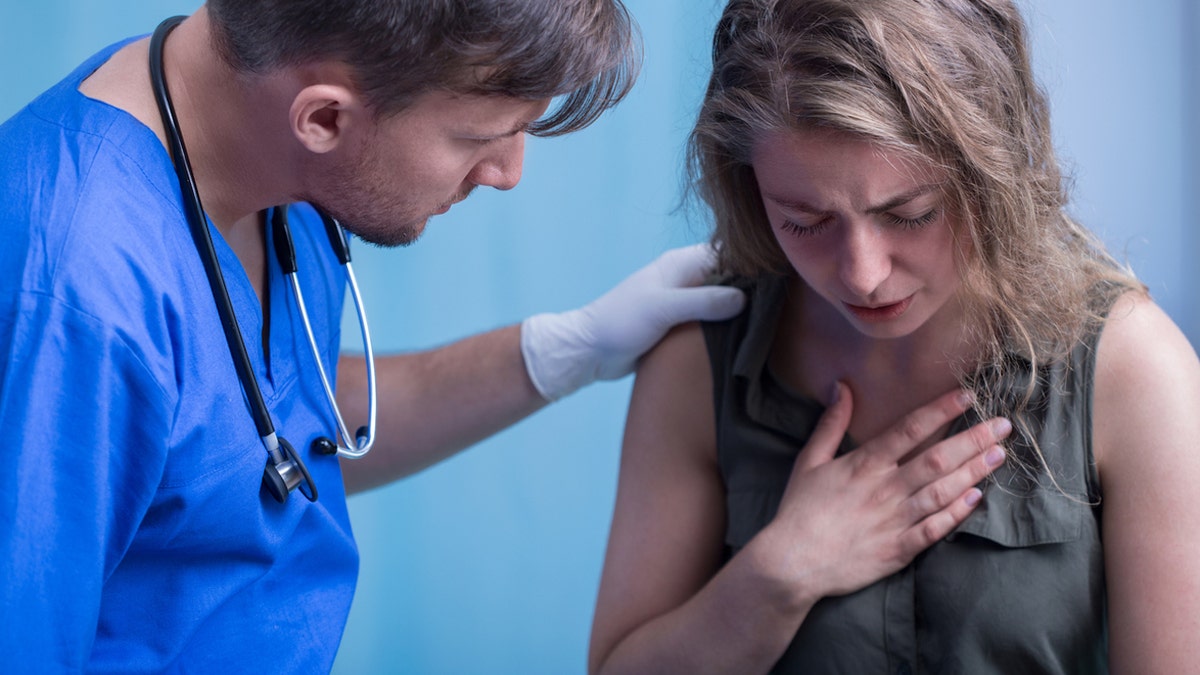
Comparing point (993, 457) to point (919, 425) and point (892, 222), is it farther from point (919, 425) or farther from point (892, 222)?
point (892, 222)

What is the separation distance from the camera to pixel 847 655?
120cm

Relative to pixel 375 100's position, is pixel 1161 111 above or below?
below

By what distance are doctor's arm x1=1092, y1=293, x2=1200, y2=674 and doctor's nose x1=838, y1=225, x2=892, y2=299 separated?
271 mm

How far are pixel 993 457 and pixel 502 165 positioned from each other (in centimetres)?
59

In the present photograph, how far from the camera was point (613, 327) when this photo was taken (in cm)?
152

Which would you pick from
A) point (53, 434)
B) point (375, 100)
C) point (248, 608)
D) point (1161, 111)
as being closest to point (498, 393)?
point (248, 608)

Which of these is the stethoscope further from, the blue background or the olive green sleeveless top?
the blue background

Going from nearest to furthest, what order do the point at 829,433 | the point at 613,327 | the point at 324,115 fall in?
the point at 324,115 → the point at 829,433 → the point at 613,327

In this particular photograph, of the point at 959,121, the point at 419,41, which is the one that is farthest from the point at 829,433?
the point at 419,41

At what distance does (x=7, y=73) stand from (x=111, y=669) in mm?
1124

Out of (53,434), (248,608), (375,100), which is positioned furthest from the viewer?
(248,608)

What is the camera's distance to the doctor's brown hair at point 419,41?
0.98 meters

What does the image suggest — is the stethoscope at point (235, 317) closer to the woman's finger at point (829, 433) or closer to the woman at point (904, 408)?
the woman at point (904, 408)

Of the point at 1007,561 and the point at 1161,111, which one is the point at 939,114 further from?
the point at 1161,111
